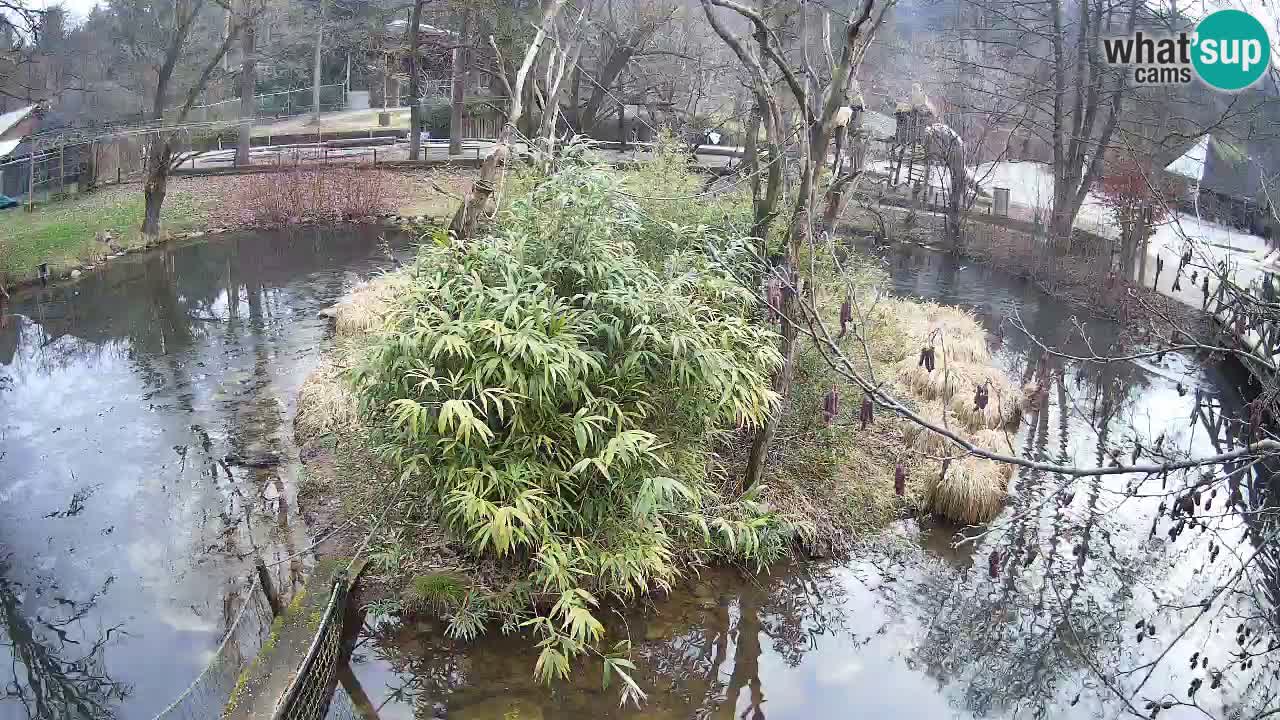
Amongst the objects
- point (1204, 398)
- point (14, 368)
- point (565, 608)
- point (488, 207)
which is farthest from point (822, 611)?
point (14, 368)

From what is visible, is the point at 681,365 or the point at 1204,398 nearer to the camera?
the point at 681,365

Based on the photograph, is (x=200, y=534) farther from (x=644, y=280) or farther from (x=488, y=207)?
(x=644, y=280)

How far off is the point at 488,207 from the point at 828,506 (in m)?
3.34

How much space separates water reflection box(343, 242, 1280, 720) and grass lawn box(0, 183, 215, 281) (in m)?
10.7

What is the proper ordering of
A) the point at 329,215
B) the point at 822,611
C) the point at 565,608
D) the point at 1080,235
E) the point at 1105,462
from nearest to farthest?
the point at 565,608, the point at 822,611, the point at 1105,462, the point at 1080,235, the point at 329,215

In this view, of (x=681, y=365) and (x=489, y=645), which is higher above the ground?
(x=681, y=365)

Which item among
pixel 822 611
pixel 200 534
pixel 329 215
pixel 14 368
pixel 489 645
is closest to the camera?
pixel 489 645

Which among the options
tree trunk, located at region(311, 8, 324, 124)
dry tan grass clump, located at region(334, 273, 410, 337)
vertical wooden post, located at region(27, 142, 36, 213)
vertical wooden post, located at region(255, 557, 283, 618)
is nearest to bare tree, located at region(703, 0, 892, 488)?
vertical wooden post, located at region(255, 557, 283, 618)

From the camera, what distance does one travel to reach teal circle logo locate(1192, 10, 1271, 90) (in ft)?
30.7

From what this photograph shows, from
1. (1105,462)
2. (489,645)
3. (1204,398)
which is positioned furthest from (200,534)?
(1204,398)

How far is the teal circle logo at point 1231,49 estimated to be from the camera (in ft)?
30.7

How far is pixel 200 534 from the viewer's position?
727cm

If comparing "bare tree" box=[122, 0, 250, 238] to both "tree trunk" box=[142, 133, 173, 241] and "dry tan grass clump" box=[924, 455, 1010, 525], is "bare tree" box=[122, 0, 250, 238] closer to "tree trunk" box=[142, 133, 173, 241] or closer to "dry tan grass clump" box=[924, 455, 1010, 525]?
"tree trunk" box=[142, 133, 173, 241]

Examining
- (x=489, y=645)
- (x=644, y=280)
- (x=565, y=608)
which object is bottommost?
(x=489, y=645)
